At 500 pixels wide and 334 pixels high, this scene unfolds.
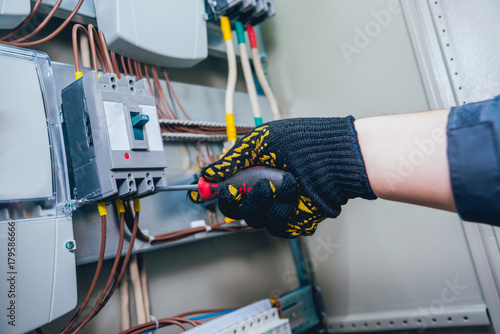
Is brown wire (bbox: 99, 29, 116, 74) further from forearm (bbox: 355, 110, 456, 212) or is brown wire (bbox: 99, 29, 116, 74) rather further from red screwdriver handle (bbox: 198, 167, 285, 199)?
forearm (bbox: 355, 110, 456, 212)

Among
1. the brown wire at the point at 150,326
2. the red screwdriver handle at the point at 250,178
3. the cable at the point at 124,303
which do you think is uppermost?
the red screwdriver handle at the point at 250,178

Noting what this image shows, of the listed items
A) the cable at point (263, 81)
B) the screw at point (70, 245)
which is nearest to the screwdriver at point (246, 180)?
the screw at point (70, 245)

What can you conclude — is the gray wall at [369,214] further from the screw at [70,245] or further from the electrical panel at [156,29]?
the screw at [70,245]

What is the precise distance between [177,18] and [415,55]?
787 mm

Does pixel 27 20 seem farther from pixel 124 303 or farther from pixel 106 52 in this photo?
pixel 124 303

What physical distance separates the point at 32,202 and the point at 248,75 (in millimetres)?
856

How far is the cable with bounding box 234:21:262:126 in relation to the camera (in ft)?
4.39

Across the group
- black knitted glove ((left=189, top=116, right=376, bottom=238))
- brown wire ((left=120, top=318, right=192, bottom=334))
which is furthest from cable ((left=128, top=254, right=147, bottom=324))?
black knitted glove ((left=189, top=116, right=376, bottom=238))

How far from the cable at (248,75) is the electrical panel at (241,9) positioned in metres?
0.04

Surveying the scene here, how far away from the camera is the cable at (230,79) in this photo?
124 centimetres

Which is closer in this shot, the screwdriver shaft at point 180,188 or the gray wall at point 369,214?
the screwdriver shaft at point 180,188

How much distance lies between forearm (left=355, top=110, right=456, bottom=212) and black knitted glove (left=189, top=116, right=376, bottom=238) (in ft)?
0.08

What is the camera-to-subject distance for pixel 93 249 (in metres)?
0.90

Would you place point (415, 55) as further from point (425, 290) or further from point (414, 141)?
point (425, 290)
